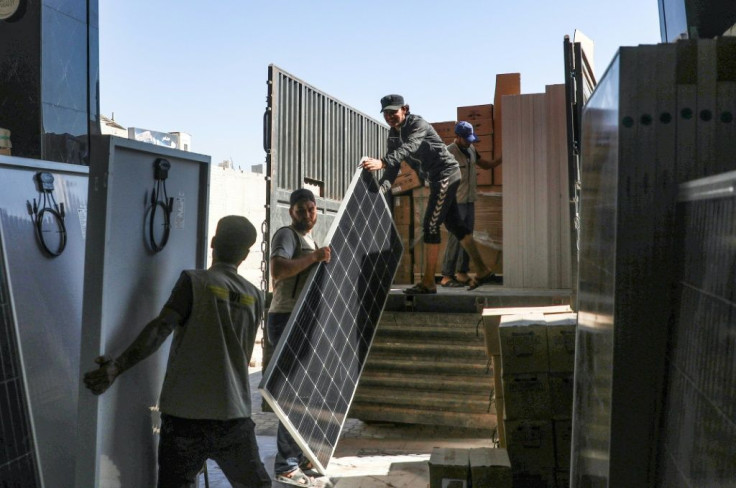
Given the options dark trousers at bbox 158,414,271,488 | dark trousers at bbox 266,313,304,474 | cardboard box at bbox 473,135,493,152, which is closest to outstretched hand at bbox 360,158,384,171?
dark trousers at bbox 266,313,304,474

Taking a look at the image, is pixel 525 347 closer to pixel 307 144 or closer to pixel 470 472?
pixel 470 472

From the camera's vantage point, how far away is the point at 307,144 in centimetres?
704

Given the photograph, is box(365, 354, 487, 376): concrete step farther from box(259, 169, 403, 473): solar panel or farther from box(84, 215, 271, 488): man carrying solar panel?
box(84, 215, 271, 488): man carrying solar panel

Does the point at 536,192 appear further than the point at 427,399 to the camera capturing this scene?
Yes

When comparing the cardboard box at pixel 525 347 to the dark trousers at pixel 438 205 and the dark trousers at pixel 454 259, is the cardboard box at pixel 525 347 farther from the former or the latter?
the dark trousers at pixel 454 259

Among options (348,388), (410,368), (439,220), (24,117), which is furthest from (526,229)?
(24,117)

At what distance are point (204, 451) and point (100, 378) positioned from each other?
0.64 m

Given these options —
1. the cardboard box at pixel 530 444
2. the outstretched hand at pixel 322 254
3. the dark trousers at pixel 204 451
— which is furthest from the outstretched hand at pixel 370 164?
the dark trousers at pixel 204 451

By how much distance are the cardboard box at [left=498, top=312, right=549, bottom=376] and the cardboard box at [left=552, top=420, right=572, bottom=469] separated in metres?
0.37

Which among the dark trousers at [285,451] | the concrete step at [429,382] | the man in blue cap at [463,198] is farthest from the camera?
the man in blue cap at [463,198]

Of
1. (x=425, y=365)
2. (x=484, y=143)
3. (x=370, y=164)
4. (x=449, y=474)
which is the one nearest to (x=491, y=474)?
(x=449, y=474)

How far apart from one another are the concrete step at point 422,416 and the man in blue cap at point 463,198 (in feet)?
6.04

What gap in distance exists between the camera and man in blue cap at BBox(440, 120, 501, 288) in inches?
296

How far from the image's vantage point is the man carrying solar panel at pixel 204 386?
3.08 metres
